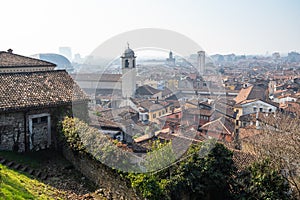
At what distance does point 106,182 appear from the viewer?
8094mm

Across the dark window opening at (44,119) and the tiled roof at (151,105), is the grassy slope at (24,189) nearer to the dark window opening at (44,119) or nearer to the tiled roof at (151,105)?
the dark window opening at (44,119)

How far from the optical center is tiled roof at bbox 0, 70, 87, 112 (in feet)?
34.2

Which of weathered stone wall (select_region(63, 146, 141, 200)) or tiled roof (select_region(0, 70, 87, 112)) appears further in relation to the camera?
tiled roof (select_region(0, 70, 87, 112))

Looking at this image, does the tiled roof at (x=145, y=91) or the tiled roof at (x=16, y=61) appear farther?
the tiled roof at (x=145, y=91)

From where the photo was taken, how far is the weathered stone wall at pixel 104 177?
7.41 metres

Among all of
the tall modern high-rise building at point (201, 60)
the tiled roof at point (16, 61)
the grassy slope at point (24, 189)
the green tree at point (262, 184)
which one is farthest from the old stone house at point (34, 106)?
the green tree at point (262, 184)

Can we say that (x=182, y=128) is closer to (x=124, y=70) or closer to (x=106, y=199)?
(x=106, y=199)

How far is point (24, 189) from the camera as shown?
21.6ft

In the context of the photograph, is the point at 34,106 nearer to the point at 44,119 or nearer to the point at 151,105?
the point at 44,119

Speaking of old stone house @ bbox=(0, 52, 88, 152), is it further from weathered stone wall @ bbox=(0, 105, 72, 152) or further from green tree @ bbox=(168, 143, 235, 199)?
green tree @ bbox=(168, 143, 235, 199)

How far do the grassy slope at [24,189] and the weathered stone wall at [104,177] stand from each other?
119 centimetres

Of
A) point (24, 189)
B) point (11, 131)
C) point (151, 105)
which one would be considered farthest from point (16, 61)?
A: point (24, 189)

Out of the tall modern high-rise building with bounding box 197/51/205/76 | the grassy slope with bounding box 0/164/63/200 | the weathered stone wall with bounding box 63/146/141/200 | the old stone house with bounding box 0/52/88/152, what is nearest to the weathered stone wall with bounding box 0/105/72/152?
the old stone house with bounding box 0/52/88/152

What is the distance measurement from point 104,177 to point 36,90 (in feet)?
17.2
